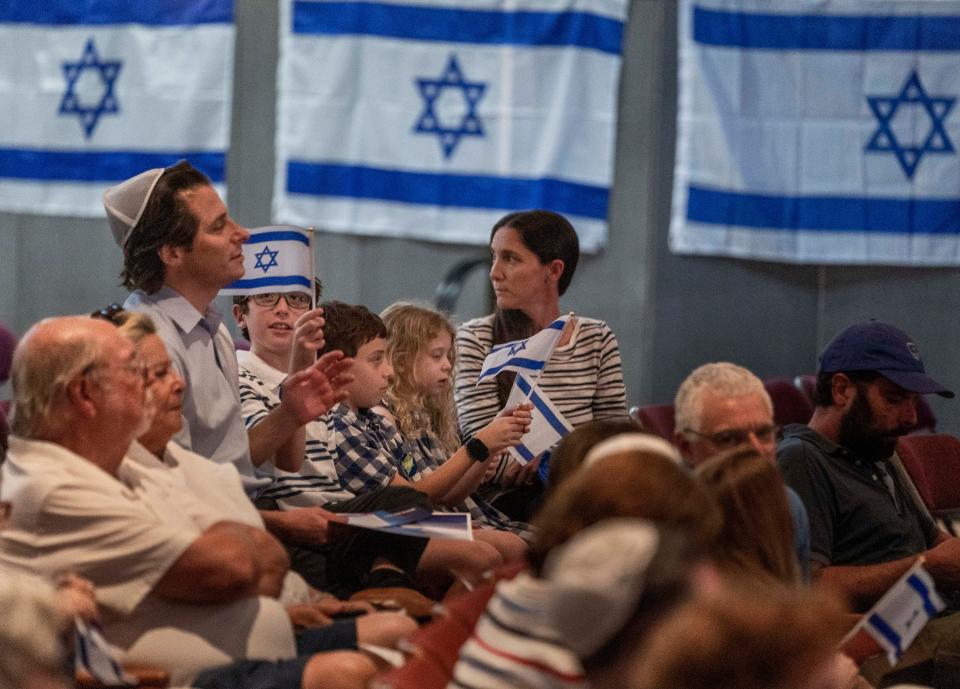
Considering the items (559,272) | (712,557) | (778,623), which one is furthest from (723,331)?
(778,623)

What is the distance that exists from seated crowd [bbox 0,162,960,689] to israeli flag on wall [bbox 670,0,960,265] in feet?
9.15

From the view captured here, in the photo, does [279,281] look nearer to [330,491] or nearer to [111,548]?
[330,491]

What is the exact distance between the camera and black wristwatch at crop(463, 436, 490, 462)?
397 centimetres

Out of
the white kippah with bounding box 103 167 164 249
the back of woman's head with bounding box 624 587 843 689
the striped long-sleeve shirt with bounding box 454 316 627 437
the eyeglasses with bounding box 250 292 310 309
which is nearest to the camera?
the back of woman's head with bounding box 624 587 843 689

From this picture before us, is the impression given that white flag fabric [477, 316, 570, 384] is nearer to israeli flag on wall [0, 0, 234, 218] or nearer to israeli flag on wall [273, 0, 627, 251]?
israeli flag on wall [273, 0, 627, 251]

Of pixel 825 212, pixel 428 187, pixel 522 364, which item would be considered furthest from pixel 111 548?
pixel 825 212

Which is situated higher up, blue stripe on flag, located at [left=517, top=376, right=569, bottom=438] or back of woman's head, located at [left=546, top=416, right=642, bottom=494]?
back of woman's head, located at [left=546, top=416, right=642, bottom=494]

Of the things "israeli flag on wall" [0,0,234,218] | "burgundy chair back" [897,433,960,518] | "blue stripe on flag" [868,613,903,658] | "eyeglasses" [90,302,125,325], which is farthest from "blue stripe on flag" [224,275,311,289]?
"israeli flag on wall" [0,0,234,218]

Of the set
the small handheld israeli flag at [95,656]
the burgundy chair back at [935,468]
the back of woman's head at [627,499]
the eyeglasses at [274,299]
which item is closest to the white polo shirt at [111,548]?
the small handheld israeli flag at [95,656]

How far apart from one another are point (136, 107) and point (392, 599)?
476cm

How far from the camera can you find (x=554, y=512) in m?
2.06

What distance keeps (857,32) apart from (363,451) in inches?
188

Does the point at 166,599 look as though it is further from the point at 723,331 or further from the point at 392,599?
the point at 723,331

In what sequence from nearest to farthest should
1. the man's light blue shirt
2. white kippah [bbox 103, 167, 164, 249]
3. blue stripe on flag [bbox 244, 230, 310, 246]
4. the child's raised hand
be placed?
the man's light blue shirt < white kippah [bbox 103, 167, 164, 249] < the child's raised hand < blue stripe on flag [bbox 244, 230, 310, 246]
